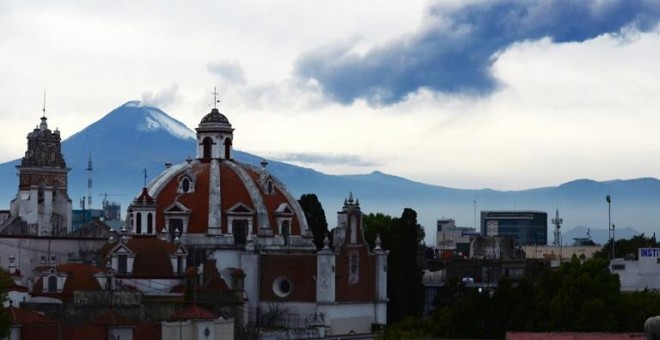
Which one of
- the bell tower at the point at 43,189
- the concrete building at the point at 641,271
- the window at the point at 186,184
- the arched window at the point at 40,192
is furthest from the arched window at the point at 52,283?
the concrete building at the point at 641,271

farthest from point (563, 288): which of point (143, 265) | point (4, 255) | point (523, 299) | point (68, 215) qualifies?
point (68, 215)

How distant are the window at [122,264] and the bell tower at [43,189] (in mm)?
18959

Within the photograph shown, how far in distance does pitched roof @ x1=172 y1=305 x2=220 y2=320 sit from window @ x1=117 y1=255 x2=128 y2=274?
31.9 feet

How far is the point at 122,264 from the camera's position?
91.4 meters

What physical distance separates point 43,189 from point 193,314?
112ft

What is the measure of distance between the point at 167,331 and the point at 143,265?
13.1m

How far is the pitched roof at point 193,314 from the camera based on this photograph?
80562 millimetres

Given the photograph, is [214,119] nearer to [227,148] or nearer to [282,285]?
[227,148]

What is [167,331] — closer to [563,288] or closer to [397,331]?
[397,331]

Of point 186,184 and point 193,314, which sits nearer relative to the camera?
point 193,314

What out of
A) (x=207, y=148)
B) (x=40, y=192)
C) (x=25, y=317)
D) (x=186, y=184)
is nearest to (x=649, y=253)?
(x=207, y=148)

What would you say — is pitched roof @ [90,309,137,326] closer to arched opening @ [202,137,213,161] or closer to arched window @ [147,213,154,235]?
arched window @ [147,213,154,235]

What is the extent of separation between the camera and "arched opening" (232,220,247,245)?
322 feet

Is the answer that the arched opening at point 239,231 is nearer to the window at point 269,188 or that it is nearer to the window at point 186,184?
the window at point 269,188
